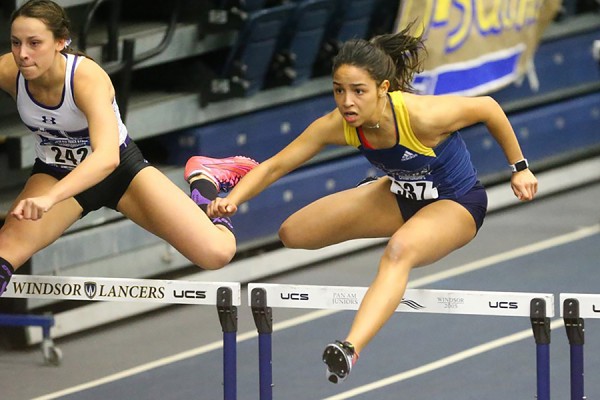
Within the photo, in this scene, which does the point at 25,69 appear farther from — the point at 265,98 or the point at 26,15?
the point at 265,98

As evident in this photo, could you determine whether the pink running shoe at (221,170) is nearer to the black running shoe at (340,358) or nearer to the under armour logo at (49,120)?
the under armour logo at (49,120)

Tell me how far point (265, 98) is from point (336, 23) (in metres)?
0.94

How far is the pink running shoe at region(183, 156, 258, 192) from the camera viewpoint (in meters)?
6.28

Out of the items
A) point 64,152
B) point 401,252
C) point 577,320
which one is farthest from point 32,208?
point 577,320

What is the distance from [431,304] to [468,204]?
499 millimetres

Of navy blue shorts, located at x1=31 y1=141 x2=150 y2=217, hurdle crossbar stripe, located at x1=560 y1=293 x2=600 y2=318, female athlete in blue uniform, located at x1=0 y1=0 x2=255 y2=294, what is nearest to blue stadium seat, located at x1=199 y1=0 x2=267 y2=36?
female athlete in blue uniform, located at x1=0 y1=0 x2=255 y2=294

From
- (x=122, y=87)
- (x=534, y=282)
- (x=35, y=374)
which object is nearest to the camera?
(x=35, y=374)

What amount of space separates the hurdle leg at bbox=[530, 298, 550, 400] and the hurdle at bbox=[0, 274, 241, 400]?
120 cm

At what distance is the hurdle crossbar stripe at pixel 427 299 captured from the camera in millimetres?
5516

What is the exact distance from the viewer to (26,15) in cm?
550

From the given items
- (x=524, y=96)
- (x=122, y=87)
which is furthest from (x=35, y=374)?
(x=524, y=96)

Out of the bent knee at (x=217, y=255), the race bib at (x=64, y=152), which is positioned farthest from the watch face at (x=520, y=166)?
the race bib at (x=64, y=152)

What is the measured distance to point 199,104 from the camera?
372 inches

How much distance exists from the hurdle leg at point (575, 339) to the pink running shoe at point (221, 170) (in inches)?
64.5
